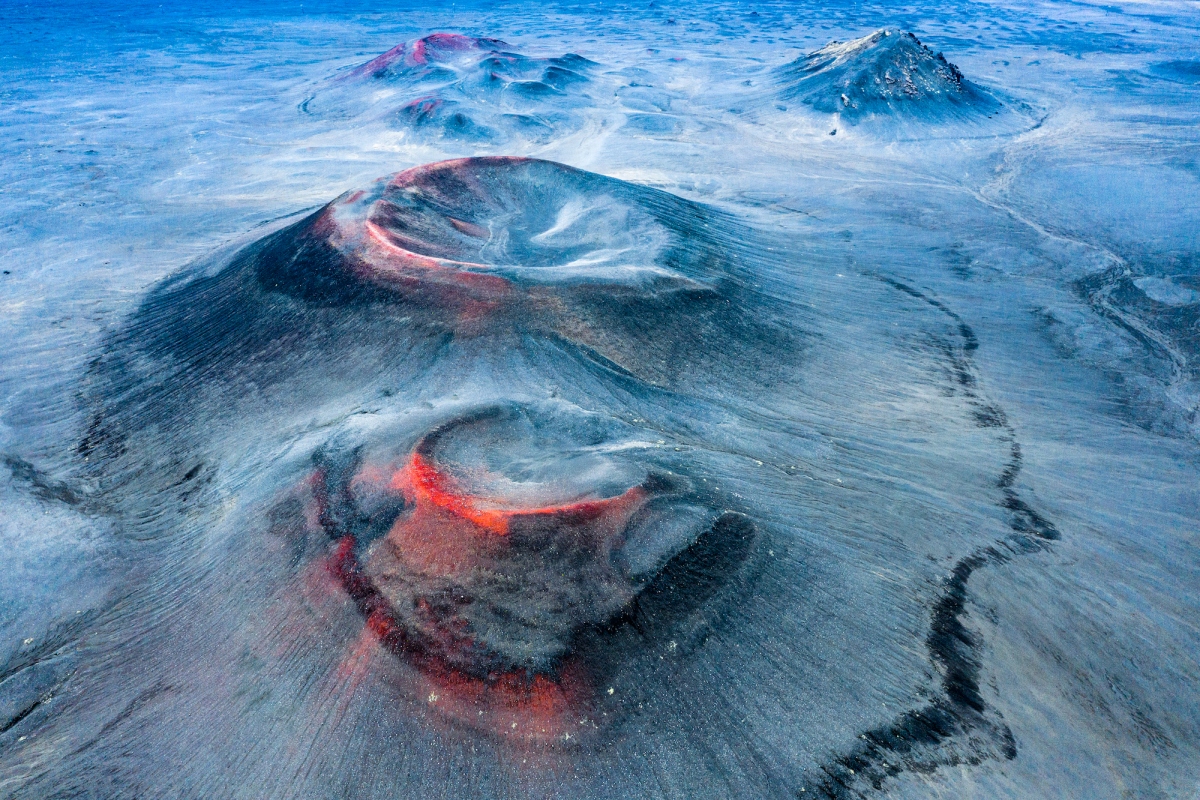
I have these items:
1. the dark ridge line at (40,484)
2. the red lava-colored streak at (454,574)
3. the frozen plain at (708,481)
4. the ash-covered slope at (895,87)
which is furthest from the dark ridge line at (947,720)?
the ash-covered slope at (895,87)

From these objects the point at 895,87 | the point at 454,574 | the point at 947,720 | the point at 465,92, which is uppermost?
the point at 895,87

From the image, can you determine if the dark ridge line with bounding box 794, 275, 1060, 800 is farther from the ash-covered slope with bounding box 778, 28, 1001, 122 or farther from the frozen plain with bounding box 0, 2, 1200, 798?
the ash-covered slope with bounding box 778, 28, 1001, 122

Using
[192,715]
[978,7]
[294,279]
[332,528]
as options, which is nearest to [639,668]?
[332,528]

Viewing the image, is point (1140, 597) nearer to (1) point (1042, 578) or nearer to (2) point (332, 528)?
(1) point (1042, 578)

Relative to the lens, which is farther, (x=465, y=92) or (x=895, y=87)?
(x=465, y=92)

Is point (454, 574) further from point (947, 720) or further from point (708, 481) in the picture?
point (947, 720)

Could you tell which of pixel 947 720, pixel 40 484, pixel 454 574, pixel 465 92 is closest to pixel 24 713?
pixel 40 484

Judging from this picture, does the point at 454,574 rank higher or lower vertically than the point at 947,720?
higher
